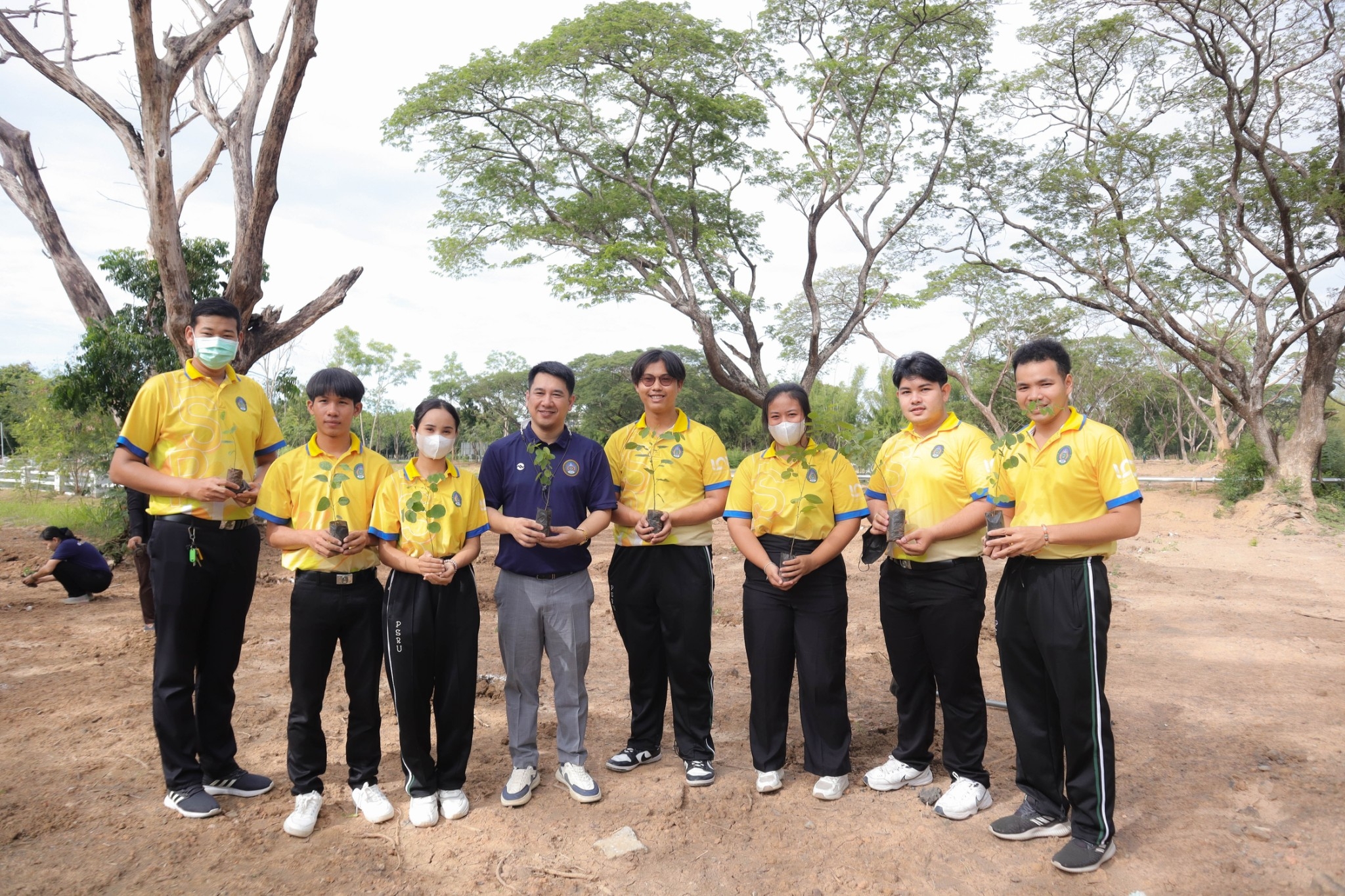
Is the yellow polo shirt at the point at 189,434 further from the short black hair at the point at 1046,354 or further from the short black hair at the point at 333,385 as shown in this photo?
the short black hair at the point at 1046,354

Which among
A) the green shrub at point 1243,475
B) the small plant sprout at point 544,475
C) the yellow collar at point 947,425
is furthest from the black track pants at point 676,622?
the green shrub at point 1243,475

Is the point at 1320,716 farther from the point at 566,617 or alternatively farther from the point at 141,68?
the point at 141,68

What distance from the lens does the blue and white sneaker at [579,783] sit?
3.42m

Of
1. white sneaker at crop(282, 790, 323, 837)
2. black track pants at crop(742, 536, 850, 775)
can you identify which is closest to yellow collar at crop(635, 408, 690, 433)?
black track pants at crop(742, 536, 850, 775)

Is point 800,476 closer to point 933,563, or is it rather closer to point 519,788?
point 933,563

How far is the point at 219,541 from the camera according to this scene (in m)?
3.32

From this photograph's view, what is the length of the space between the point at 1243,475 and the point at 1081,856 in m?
16.8

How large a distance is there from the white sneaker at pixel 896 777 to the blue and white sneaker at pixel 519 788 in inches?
57.9

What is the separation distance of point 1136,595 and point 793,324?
1748 centimetres

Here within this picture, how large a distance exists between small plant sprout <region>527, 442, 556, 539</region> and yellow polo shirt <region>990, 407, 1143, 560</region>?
1845mm

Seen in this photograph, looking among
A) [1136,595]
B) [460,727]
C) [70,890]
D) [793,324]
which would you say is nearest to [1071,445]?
[460,727]

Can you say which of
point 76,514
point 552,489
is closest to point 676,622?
point 552,489

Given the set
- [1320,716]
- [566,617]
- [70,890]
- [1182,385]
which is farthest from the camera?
[1182,385]

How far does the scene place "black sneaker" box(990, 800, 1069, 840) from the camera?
120 inches
